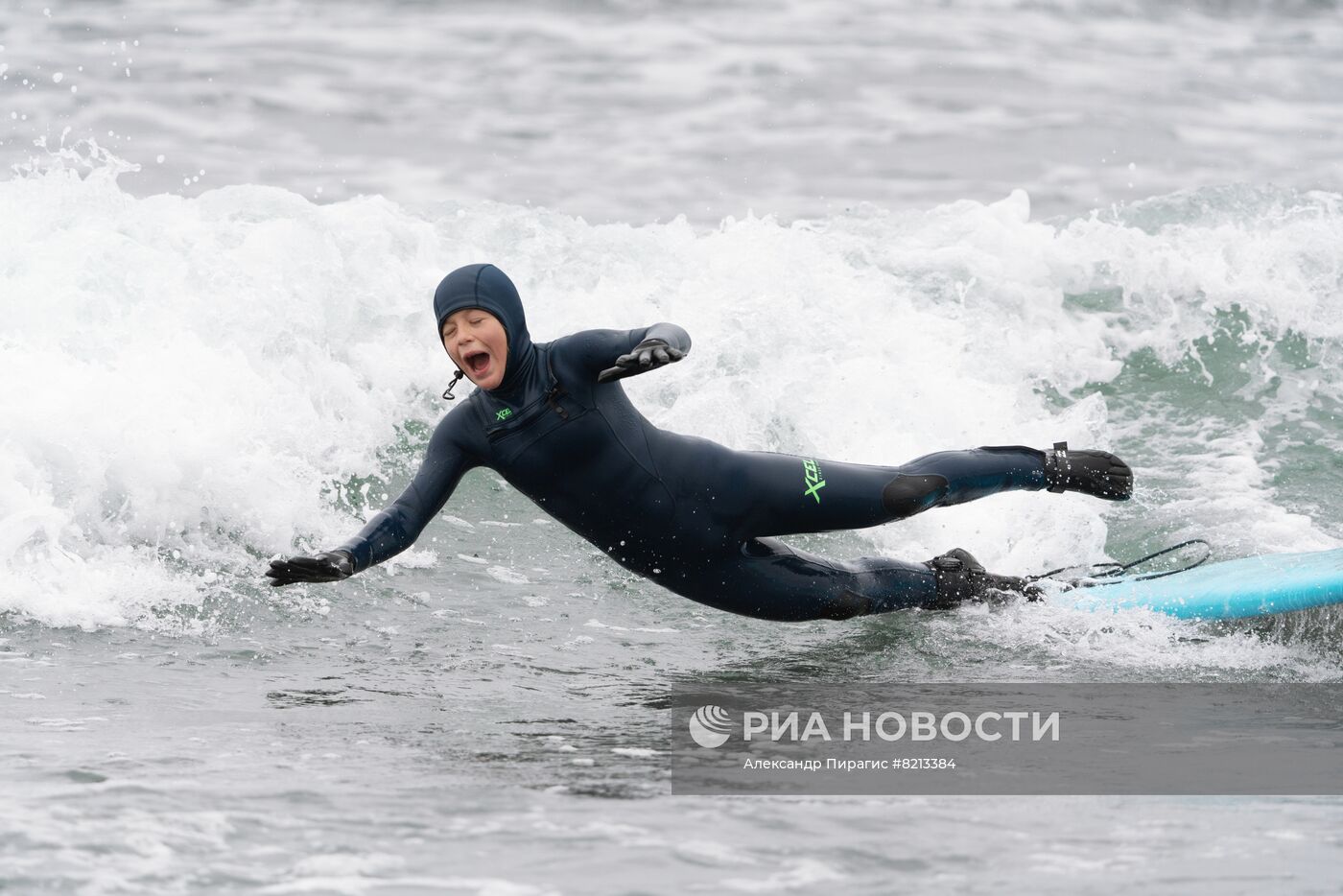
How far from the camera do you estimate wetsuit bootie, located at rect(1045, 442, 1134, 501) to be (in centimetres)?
607

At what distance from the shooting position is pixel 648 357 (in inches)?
189

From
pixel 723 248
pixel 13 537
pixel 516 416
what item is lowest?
pixel 13 537

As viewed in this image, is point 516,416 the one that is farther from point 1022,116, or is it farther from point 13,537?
point 1022,116

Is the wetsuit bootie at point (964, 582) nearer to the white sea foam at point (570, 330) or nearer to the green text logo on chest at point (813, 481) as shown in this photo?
the green text logo on chest at point (813, 481)

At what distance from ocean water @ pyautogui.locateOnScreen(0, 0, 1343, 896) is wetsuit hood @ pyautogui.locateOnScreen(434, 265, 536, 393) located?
3.81 feet

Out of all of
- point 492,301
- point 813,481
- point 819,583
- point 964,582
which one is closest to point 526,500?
point 819,583

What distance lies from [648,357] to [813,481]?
1109mm

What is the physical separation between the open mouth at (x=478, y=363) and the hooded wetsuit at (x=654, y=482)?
108mm

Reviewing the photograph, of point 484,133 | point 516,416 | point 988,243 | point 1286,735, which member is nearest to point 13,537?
point 516,416

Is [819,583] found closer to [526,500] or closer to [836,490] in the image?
[836,490]

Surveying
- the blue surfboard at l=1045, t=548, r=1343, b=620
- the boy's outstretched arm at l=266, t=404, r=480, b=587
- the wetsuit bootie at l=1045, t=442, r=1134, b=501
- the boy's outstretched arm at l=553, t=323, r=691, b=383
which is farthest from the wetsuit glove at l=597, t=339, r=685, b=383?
the blue surfboard at l=1045, t=548, r=1343, b=620

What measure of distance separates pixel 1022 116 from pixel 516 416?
1456 centimetres

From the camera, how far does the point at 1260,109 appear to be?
18.9 meters

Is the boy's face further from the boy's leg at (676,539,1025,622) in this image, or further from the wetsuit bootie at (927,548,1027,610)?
the wetsuit bootie at (927,548,1027,610)
